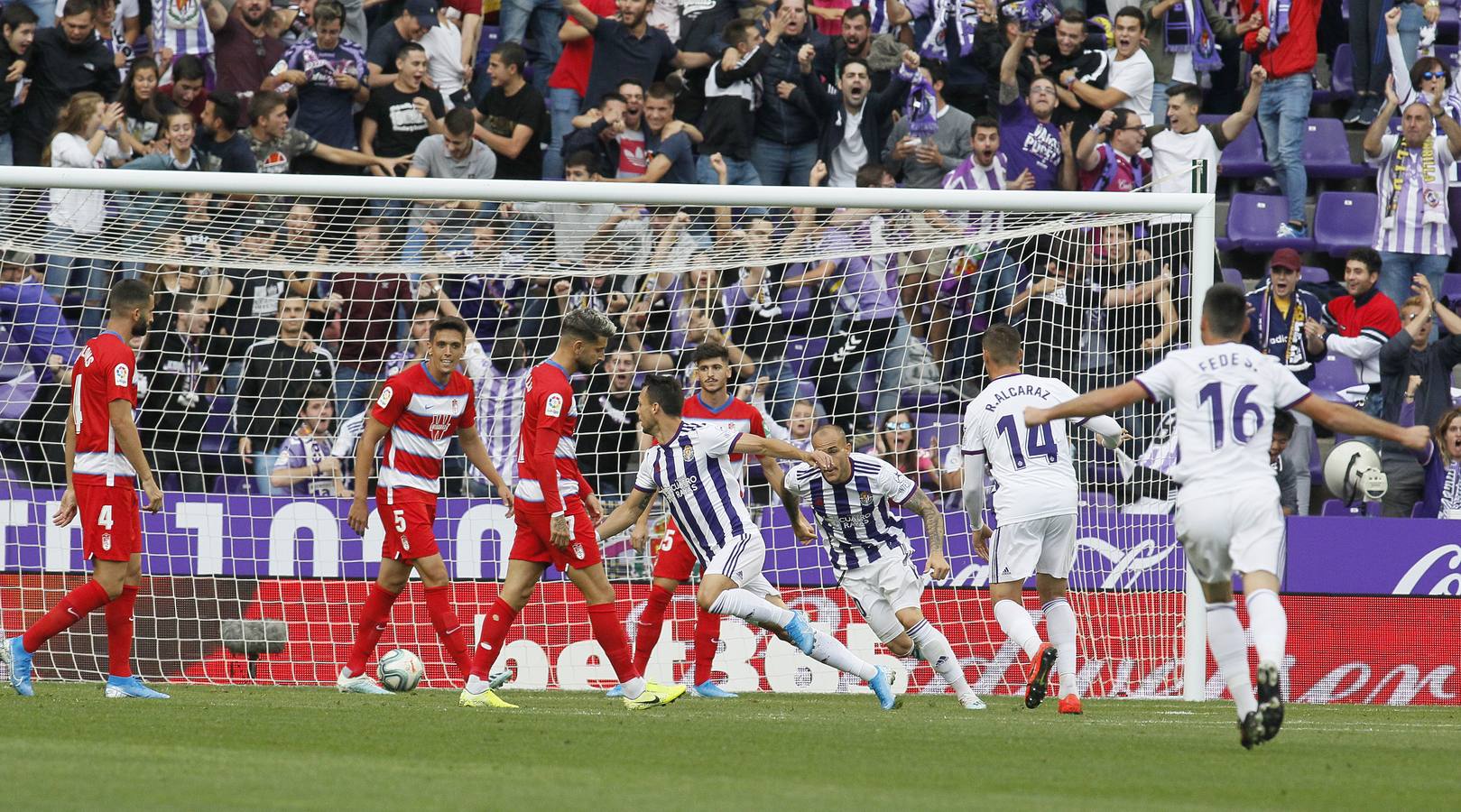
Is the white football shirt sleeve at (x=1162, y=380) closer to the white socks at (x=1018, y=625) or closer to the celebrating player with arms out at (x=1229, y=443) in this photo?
the celebrating player with arms out at (x=1229, y=443)

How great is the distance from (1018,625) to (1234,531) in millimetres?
2684

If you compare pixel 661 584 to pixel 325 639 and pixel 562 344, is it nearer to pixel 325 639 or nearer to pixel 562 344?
pixel 562 344

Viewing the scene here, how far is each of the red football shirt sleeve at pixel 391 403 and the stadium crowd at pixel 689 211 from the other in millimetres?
2280

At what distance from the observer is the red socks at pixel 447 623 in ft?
35.8

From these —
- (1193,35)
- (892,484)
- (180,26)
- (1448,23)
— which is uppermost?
(1448,23)

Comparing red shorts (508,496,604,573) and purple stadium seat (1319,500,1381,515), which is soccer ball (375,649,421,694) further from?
purple stadium seat (1319,500,1381,515)

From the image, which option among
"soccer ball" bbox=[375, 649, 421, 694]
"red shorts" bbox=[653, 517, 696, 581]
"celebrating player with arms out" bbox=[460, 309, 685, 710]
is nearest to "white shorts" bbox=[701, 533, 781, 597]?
"red shorts" bbox=[653, 517, 696, 581]

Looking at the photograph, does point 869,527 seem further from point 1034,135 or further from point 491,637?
point 1034,135

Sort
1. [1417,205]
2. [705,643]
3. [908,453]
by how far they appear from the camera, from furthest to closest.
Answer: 1. [1417,205]
2. [908,453]
3. [705,643]

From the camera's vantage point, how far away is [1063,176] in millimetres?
16641

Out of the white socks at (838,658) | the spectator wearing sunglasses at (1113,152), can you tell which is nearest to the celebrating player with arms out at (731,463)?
the white socks at (838,658)

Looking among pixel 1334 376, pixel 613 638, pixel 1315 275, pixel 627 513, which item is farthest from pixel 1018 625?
pixel 1315 275

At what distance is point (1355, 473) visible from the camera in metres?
14.7

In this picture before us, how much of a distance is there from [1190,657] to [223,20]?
10.7 meters
